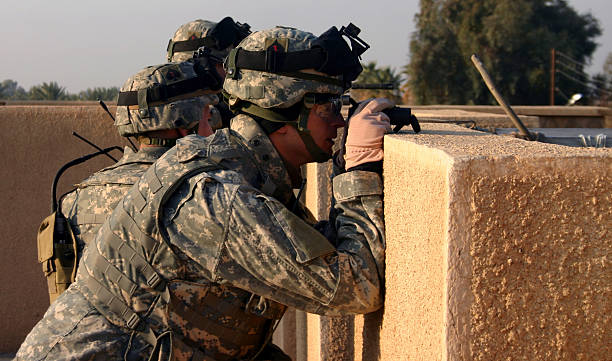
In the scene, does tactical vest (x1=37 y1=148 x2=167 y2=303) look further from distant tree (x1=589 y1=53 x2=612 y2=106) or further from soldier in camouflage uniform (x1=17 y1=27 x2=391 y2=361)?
distant tree (x1=589 y1=53 x2=612 y2=106)

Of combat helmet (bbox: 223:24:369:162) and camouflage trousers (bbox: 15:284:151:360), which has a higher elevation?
combat helmet (bbox: 223:24:369:162)

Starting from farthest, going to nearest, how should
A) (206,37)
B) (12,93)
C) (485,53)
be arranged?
(12,93) → (485,53) → (206,37)

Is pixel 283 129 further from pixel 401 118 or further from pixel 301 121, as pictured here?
pixel 401 118

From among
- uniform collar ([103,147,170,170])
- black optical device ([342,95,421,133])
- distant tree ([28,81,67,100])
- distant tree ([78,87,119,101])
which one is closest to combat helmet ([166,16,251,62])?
uniform collar ([103,147,170,170])

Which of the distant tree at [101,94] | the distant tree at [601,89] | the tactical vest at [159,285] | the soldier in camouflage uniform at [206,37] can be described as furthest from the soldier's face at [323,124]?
the distant tree at [601,89]

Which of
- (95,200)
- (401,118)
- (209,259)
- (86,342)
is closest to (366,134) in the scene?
(401,118)

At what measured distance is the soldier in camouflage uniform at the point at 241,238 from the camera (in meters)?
1.76

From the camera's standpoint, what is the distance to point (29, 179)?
4.70 metres

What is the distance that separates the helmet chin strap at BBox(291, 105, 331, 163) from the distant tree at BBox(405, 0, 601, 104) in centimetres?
3092

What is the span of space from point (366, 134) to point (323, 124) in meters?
0.40

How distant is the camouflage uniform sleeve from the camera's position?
5.67 feet

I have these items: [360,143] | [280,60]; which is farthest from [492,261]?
[280,60]

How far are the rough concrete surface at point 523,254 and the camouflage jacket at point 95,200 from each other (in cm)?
198

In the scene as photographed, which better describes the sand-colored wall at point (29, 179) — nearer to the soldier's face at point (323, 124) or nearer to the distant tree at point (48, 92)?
the soldier's face at point (323, 124)
